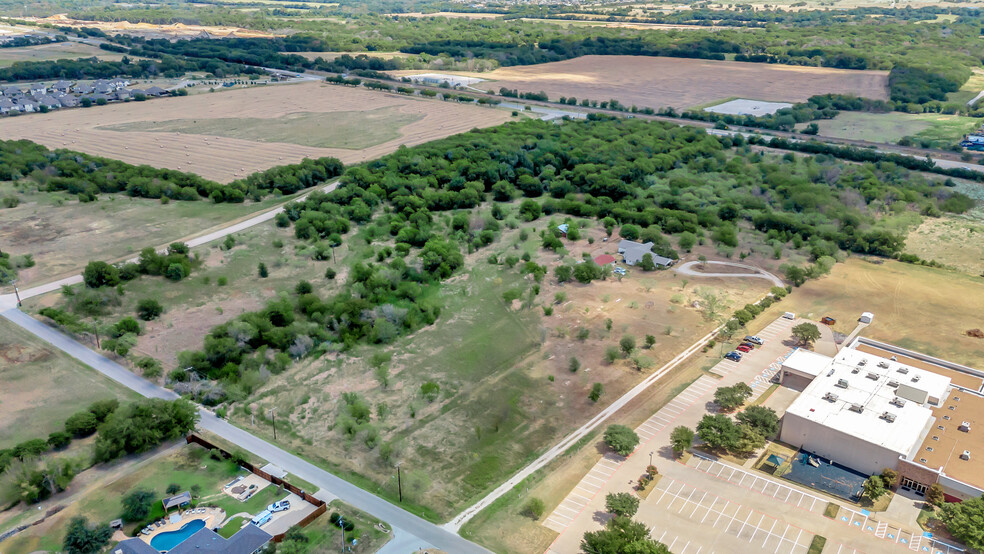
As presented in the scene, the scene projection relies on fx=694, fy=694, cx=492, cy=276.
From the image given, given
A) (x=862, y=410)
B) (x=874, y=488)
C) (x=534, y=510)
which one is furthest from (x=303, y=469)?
(x=862, y=410)

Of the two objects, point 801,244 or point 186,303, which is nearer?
→ point 186,303

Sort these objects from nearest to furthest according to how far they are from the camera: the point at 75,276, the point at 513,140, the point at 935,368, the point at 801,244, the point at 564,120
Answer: the point at 935,368, the point at 75,276, the point at 801,244, the point at 513,140, the point at 564,120

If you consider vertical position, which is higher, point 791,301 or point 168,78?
point 168,78

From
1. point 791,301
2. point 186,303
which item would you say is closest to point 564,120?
point 791,301

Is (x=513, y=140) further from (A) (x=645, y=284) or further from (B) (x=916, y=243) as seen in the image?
(B) (x=916, y=243)

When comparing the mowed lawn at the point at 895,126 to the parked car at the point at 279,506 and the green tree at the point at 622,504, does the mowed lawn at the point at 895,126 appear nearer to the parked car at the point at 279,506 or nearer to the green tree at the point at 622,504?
the green tree at the point at 622,504

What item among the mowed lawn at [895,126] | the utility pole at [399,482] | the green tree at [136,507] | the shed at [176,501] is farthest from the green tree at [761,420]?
the mowed lawn at [895,126]

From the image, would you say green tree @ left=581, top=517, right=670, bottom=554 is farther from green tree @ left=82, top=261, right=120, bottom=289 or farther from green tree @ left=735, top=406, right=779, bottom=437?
green tree @ left=82, top=261, right=120, bottom=289

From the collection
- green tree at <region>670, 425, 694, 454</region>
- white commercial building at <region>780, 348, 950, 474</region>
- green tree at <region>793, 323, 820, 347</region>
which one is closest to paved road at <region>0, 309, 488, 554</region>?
green tree at <region>670, 425, 694, 454</region>
